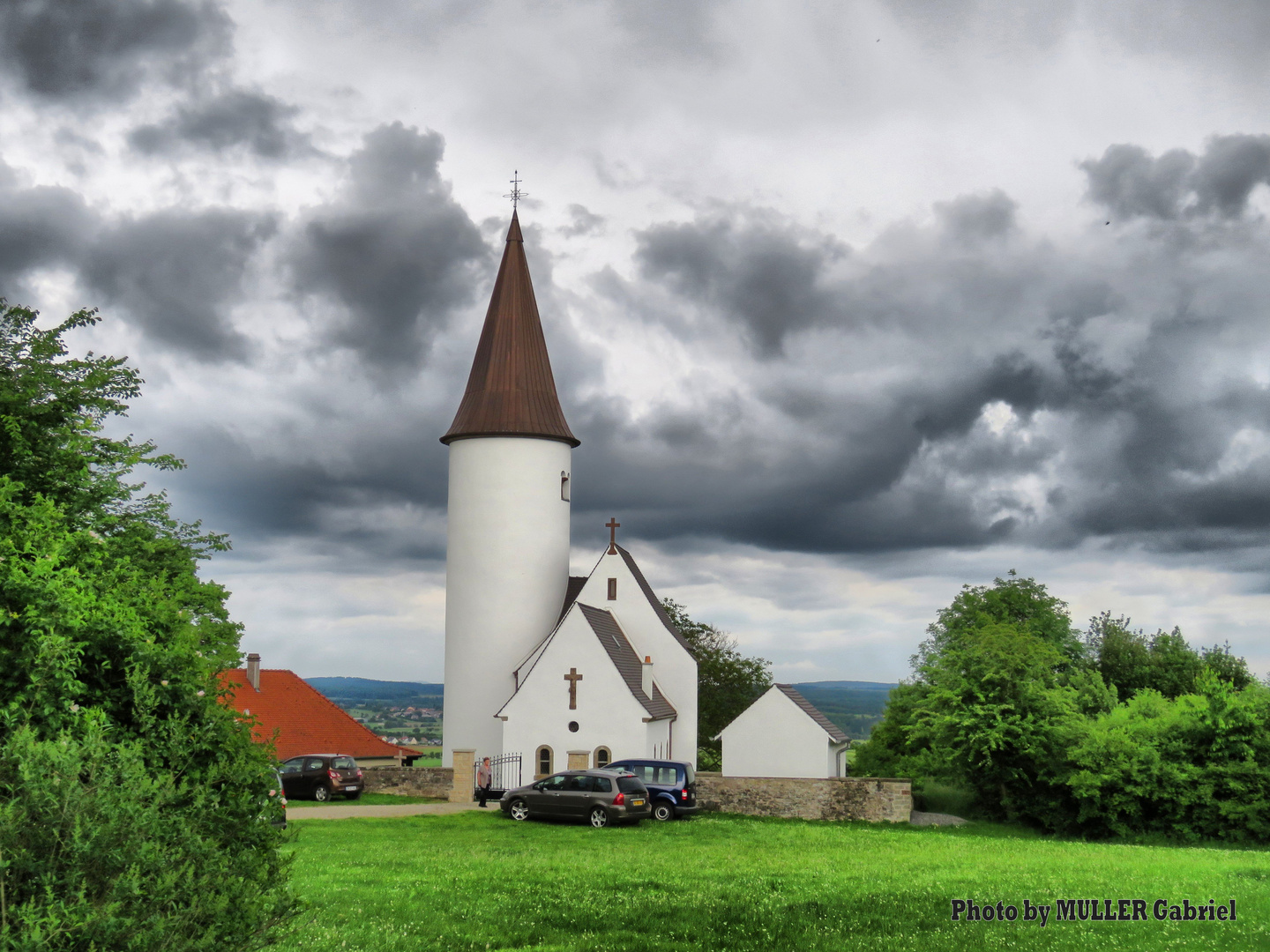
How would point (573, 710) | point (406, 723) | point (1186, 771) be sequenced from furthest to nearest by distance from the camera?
point (406, 723) < point (573, 710) < point (1186, 771)

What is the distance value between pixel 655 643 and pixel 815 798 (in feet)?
39.4

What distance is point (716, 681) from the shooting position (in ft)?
192

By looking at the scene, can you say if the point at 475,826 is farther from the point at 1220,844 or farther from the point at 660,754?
the point at 1220,844

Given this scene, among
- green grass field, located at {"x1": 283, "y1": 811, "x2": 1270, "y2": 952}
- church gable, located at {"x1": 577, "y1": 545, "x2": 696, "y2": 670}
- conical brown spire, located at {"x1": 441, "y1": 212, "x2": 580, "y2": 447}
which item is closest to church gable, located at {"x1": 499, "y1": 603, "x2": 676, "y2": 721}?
church gable, located at {"x1": 577, "y1": 545, "x2": 696, "y2": 670}

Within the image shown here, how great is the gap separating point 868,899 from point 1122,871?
5971 millimetres

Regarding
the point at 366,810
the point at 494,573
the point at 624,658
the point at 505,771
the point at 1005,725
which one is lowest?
the point at 366,810

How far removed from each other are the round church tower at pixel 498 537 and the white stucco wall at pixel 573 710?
3.88 meters

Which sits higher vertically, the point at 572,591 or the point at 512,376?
the point at 512,376

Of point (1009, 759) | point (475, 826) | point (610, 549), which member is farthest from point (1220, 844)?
point (610, 549)

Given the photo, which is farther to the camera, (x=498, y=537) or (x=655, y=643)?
(x=655, y=643)

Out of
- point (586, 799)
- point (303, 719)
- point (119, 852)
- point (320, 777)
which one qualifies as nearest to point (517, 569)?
point (320, 777)

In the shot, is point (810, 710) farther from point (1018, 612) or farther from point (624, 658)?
point (1018, 612)

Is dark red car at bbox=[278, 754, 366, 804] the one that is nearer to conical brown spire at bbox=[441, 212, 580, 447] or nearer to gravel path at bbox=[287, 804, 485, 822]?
gravel path at bbox=[287, 804, 485, 822]

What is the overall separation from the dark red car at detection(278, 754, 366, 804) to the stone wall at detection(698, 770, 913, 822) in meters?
→ 10.9
